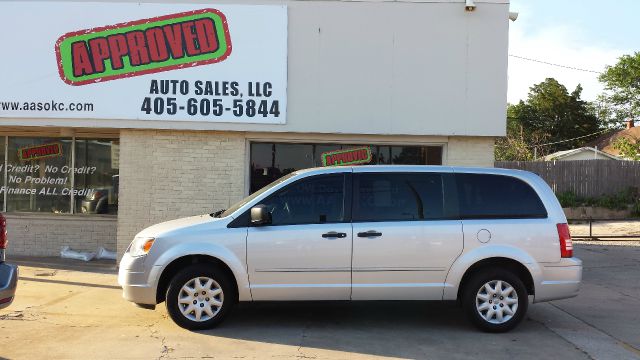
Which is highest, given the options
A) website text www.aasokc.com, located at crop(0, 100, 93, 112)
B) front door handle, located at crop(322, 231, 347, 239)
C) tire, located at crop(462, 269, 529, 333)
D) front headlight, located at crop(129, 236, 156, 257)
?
website text www.aasokc.com, located at crop(0, 100, 93, 112)

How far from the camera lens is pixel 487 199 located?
658 cm

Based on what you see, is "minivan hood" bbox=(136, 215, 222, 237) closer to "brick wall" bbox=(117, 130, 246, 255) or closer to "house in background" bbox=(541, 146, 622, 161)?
"brick wall" bbox=(117, 130, 246, 255)

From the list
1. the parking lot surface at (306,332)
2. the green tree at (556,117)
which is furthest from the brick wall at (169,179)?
the green tree at (556,117)

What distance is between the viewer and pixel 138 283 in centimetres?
625

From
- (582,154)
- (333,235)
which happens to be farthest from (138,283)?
(582,154)

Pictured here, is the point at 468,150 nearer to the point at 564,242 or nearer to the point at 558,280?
the point at 564,242

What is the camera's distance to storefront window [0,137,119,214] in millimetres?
11781

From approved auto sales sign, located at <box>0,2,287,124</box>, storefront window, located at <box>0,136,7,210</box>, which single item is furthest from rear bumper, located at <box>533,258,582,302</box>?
storefront window, located at <box>0,136,7,210</box>

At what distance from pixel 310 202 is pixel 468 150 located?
4.77 meters

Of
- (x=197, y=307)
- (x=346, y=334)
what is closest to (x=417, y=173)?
(x=346, y=334)

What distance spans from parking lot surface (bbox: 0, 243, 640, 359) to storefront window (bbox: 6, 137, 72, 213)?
12.2 feet

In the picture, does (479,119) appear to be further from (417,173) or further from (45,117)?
(45,117)

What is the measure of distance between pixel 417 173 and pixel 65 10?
7.16 metres

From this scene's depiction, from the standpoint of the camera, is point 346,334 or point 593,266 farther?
point 593,266
